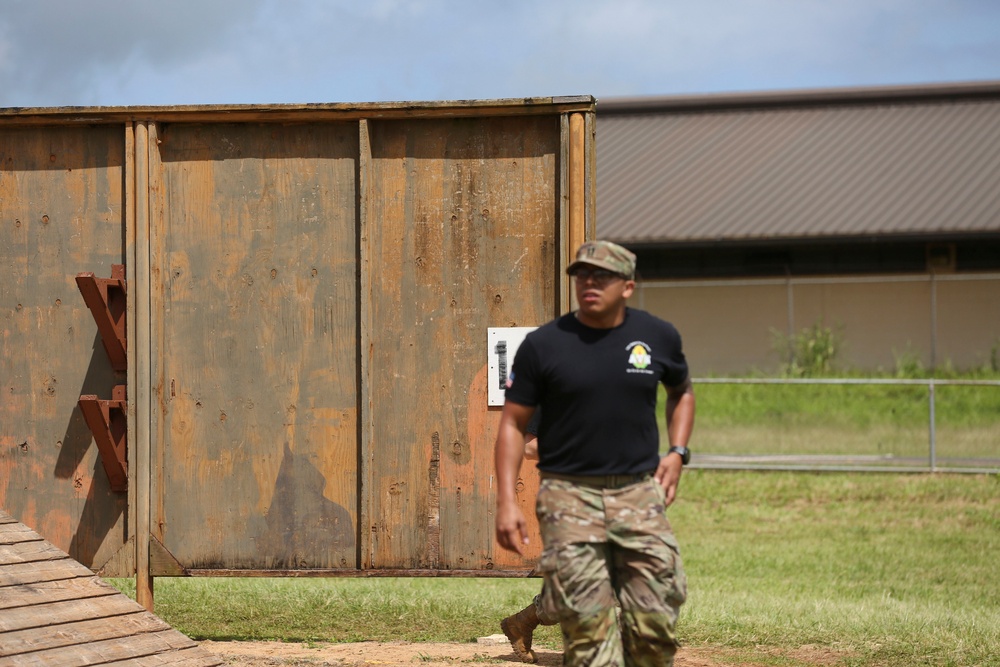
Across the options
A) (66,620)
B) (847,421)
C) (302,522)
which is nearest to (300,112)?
(302,522)

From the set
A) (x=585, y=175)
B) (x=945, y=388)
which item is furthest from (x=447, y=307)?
(x=945, y=388)

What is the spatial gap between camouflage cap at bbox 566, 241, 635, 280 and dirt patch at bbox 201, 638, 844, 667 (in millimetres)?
2911

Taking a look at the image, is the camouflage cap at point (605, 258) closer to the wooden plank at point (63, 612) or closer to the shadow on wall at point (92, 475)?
the wooden plank at point (63, 612)

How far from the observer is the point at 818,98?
1256 inches

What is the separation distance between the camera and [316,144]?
8.15 meters

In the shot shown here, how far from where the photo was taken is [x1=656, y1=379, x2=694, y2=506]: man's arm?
5.69 m

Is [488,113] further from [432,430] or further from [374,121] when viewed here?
[432,430]

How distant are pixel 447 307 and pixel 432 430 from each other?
76 centimetres

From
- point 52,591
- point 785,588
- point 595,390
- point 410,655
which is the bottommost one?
point 785,588

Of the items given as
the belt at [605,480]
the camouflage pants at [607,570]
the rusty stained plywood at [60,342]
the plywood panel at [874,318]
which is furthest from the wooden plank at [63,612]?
the plywood panel at [874,318]

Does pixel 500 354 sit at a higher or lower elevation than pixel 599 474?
higher

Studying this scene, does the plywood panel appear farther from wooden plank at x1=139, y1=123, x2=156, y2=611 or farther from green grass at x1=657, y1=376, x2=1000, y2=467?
wooden plank at x1=139, y1=123, x2=156, y2=611

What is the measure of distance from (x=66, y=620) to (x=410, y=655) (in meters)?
2.12

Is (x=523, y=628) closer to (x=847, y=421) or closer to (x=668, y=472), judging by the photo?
(x=668, y=472)
